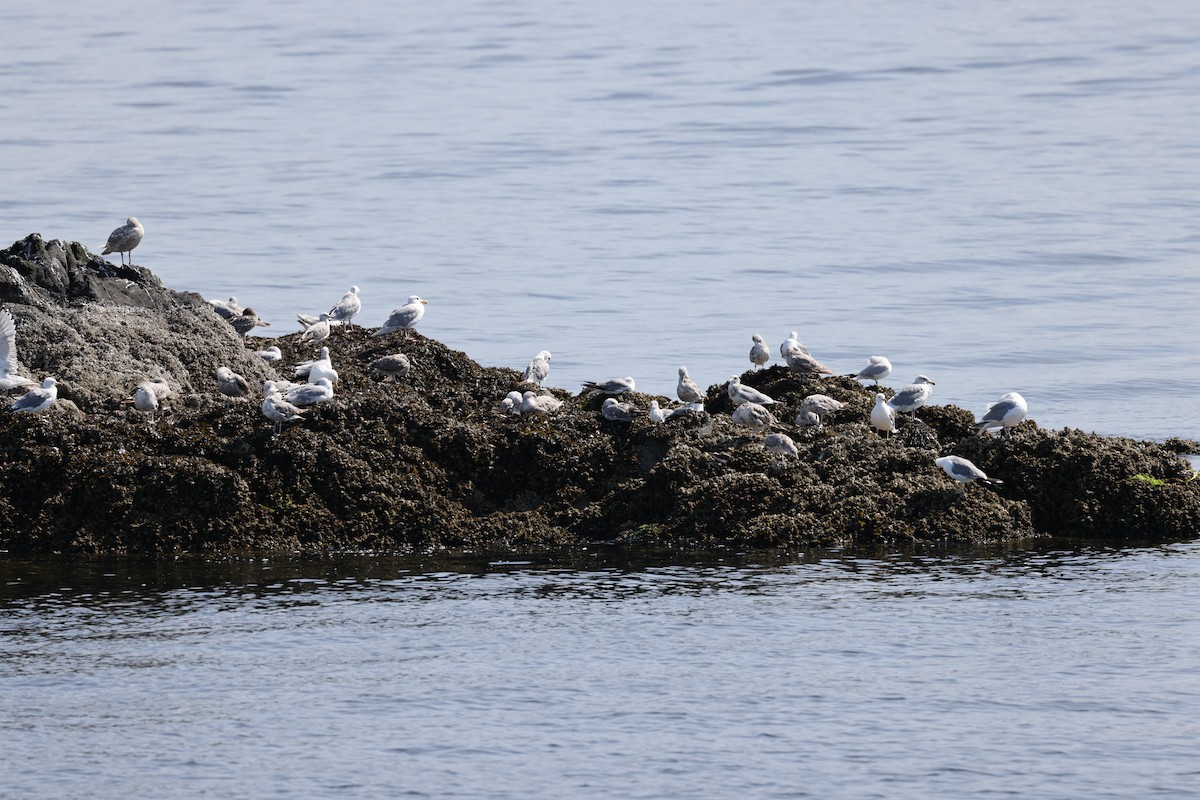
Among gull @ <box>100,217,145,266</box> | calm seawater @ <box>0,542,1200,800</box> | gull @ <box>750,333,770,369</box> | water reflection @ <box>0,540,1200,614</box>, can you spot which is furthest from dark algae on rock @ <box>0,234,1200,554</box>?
gull @ <box>100,217,145,266</box>

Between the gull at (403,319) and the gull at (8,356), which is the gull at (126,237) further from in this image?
the gull at (8,356)

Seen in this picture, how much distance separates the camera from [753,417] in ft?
38.3

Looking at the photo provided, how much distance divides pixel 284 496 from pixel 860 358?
9517 millimetres

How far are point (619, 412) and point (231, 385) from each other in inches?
103

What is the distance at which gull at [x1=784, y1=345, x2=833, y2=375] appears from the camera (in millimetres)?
12891

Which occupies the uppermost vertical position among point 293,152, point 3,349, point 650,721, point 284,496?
point 293,152

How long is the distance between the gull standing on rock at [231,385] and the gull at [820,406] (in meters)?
3.78

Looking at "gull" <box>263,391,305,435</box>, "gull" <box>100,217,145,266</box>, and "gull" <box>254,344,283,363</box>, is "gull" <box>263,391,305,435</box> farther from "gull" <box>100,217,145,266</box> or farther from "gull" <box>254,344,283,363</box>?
"gull" <box>100,217,145,266</box>

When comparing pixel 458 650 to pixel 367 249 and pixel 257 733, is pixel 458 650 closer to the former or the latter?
pixel 257 733

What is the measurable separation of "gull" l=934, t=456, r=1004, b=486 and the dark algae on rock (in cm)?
10

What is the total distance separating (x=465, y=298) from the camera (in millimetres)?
22188

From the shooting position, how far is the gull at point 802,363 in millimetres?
12891

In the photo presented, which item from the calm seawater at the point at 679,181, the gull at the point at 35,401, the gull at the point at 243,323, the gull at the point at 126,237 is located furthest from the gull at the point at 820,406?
the gull at the point at 126,237

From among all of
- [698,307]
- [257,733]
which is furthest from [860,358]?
[257,733]
